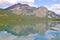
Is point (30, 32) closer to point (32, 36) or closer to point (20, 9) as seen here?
point (32, 36)

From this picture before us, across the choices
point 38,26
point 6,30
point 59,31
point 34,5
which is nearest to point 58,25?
A: point 59,31

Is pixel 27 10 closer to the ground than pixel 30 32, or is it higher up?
higher up

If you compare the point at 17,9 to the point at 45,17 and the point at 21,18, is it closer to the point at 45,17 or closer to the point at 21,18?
the point at 21,18

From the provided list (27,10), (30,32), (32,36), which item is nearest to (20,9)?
(27,10)

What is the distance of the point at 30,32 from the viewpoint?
12.7ft

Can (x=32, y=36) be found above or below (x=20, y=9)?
below

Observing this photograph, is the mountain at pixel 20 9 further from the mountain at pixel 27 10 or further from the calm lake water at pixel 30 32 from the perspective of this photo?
the calm lake water at pixel 30 32

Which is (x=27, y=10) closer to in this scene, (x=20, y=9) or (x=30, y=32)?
(x=20, y=9)

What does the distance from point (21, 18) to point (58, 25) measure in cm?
95

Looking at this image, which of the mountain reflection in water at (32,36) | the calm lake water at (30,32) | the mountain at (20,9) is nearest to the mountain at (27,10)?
the mountain at (20,9)

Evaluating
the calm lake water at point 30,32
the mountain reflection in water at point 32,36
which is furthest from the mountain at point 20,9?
the mountain reflection in water at point 32,36

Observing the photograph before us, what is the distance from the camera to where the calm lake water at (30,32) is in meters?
3.86

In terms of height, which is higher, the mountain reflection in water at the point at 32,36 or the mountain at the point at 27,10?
the mountain at the point at 27,10

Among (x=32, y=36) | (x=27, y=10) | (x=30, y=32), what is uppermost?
(x=27, y=10)
